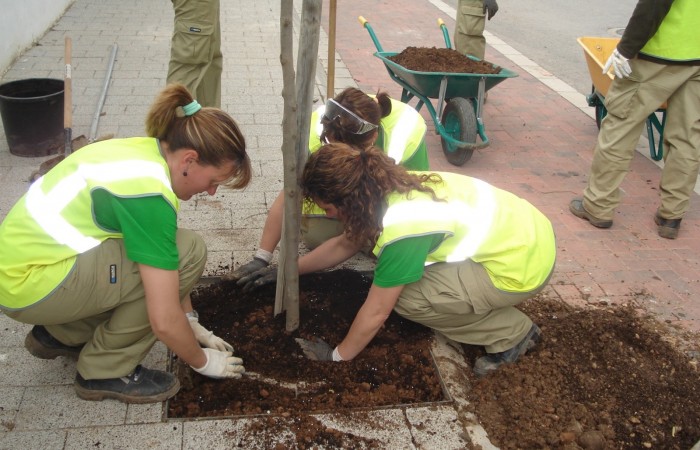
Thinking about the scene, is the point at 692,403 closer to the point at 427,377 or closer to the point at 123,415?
the point at 427,377

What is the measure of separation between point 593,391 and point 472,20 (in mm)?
4114

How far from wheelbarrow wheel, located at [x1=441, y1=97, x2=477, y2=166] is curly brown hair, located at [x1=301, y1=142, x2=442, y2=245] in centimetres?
248

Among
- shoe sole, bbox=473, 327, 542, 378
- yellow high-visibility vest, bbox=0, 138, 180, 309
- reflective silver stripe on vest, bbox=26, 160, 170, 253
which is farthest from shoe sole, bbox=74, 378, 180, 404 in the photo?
shoe sole, bbox=473, 327, 542, 378

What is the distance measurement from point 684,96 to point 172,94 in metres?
3.28

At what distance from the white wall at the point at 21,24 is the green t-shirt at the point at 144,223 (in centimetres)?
508

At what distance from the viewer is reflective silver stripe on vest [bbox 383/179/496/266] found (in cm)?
245

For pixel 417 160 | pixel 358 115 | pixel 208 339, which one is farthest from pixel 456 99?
pixel 208 339

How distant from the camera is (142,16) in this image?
880cm

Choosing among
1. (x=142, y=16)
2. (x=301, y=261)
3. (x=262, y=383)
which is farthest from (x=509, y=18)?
(x=262, y=383)

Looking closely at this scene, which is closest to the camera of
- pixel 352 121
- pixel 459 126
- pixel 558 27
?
pixel 352 121

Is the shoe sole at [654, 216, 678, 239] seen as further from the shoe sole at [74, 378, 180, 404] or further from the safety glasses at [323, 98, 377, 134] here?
the shoe sole at [74, 378, 180, 404]

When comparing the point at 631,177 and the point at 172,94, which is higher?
the point at 172,94

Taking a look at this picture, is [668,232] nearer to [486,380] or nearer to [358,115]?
[486,380]

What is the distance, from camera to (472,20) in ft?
Result: 19.4
